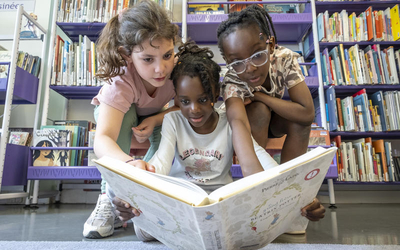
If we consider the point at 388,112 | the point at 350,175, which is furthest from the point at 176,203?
the point at 388,112

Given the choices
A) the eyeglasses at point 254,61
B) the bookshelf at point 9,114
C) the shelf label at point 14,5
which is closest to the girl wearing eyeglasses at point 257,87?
the eyeglasses at point 254,61

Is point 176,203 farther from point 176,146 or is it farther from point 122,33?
point 122,33

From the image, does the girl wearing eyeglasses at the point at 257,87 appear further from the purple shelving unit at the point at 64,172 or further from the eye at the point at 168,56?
the purple shelving unit at the point at 64,172

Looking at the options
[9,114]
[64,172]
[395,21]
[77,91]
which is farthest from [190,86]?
[395,21]

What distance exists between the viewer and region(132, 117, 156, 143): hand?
34.2 inches

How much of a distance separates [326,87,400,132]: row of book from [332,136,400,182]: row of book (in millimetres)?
87

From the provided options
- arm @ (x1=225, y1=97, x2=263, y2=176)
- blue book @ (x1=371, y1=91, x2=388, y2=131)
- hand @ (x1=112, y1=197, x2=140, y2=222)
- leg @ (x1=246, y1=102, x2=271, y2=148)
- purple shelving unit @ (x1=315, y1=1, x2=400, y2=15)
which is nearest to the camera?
hand @ (x1=112, y1=197, x2=140, y2=222)

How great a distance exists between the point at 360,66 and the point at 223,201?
70.9 inches

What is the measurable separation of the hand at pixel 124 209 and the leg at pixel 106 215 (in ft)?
1.00

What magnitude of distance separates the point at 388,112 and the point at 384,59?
0.34 metres

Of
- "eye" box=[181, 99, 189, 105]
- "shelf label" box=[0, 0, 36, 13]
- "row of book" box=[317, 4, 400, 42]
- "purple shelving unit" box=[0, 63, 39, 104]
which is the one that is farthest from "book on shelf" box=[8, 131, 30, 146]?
"row of book" box=[317, 4, 400, 42]

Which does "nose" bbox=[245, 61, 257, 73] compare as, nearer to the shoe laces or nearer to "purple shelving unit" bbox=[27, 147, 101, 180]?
the shoe laces

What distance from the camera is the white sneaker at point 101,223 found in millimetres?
782

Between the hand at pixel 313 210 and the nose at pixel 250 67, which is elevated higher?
the nose at pixel 250 67
